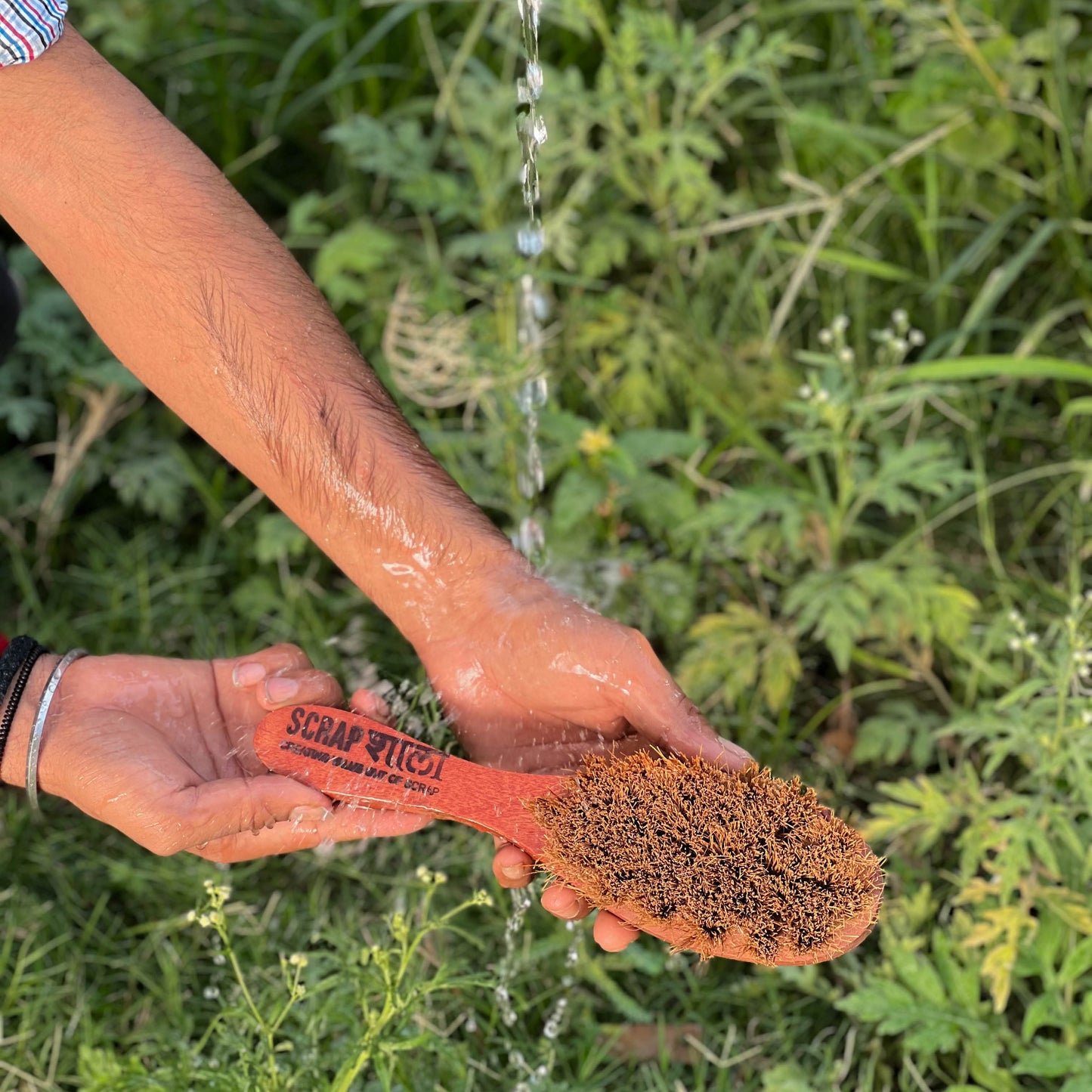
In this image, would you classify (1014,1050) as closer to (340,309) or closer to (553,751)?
(553,751)

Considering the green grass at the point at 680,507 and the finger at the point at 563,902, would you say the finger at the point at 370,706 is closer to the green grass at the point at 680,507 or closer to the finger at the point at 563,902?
the green grass at the point at 680,507

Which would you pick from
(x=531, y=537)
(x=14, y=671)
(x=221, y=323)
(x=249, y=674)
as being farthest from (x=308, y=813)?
(x=531, y=537)

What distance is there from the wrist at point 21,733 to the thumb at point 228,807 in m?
0.27

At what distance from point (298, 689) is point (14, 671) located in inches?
16.7

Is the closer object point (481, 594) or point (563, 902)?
point (563, 902)

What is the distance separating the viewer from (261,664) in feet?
6.12

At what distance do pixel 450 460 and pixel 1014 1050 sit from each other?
4.99 ft

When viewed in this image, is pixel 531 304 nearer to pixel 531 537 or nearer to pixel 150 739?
pixel 531 537

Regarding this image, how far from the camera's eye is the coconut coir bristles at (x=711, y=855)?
4.99ft

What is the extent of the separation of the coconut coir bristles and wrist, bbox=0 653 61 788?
777 millimetres

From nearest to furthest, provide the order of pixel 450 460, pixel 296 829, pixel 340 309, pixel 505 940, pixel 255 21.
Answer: pixel 296 829, pixel 505 940, pixel 450 460, pixel 340 309, pixel 255 21

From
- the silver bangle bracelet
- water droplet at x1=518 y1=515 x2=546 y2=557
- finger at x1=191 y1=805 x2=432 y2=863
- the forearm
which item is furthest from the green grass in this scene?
the forearm

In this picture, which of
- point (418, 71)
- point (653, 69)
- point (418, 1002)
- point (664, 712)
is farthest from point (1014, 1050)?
point (418, 71)

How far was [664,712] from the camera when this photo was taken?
174cm
